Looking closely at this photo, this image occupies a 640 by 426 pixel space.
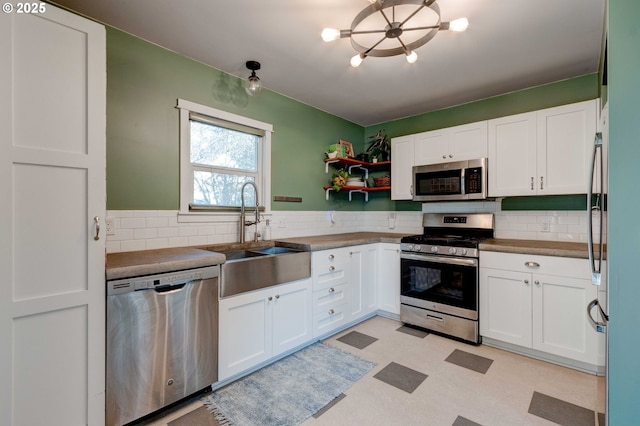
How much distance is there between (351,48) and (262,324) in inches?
87.4

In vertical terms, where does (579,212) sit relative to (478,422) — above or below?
above

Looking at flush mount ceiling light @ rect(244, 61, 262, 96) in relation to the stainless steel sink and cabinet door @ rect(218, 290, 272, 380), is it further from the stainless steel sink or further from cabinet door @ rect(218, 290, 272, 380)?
cabinet door @ rect(218, 290, 272, 380)

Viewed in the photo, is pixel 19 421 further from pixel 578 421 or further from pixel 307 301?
pixel 578 421

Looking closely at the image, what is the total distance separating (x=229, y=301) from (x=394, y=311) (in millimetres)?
1900

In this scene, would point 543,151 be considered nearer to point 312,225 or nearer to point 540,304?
point 540,304

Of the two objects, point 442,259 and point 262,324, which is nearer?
point 262,324

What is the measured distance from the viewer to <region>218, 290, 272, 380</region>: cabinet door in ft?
6.49

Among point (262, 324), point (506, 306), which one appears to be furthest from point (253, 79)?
point (506, 306)

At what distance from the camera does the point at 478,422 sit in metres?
1.67

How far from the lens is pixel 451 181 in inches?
121

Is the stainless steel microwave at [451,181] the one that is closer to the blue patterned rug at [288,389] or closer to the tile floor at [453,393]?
the tile floor at [453,393]

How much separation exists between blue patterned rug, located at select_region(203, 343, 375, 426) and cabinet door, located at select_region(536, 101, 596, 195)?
2.24 m

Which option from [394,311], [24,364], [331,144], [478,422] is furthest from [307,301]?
[331,144]

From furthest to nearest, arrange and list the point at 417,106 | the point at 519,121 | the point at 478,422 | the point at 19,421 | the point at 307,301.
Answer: the point at 417,106 < the point at 519,121 < the point at 307,301 < the point at 478,422 < the point at 19,421
